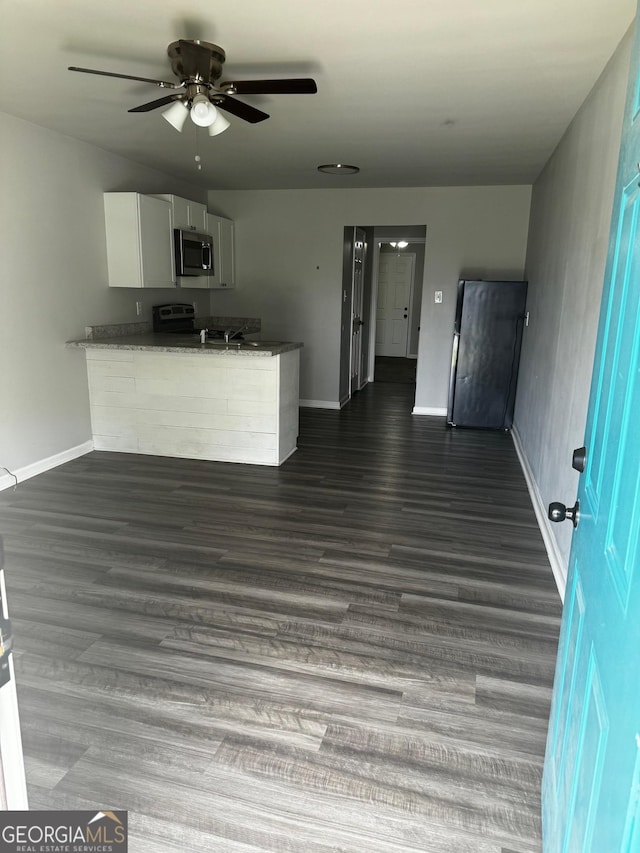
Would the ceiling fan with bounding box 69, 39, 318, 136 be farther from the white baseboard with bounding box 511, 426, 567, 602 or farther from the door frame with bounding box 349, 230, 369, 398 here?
the door frame with bounding box 349, 230, 369, 398

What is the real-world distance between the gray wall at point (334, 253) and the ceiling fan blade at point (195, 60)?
13.1 ft

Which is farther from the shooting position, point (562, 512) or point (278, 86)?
point (278, 86)

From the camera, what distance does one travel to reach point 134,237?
5004 millimetres

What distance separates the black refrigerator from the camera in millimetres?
5918

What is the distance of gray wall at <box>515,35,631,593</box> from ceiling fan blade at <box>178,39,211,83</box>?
190cm

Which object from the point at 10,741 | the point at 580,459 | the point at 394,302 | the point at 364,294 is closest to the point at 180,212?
the point at 364,294

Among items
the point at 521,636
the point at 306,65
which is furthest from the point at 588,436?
the point at 306,65

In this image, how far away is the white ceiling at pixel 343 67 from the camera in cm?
242

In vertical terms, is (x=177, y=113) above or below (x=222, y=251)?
above

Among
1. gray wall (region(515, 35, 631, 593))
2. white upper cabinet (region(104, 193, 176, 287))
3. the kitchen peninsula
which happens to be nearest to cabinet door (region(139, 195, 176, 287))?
white upper cabinet (region(104, 193, 176, 287))

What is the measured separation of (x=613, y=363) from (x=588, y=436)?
0.27 meters

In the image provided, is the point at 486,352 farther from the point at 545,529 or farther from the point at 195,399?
the point at 195,399

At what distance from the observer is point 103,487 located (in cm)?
423

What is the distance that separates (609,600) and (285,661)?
5.28ft
